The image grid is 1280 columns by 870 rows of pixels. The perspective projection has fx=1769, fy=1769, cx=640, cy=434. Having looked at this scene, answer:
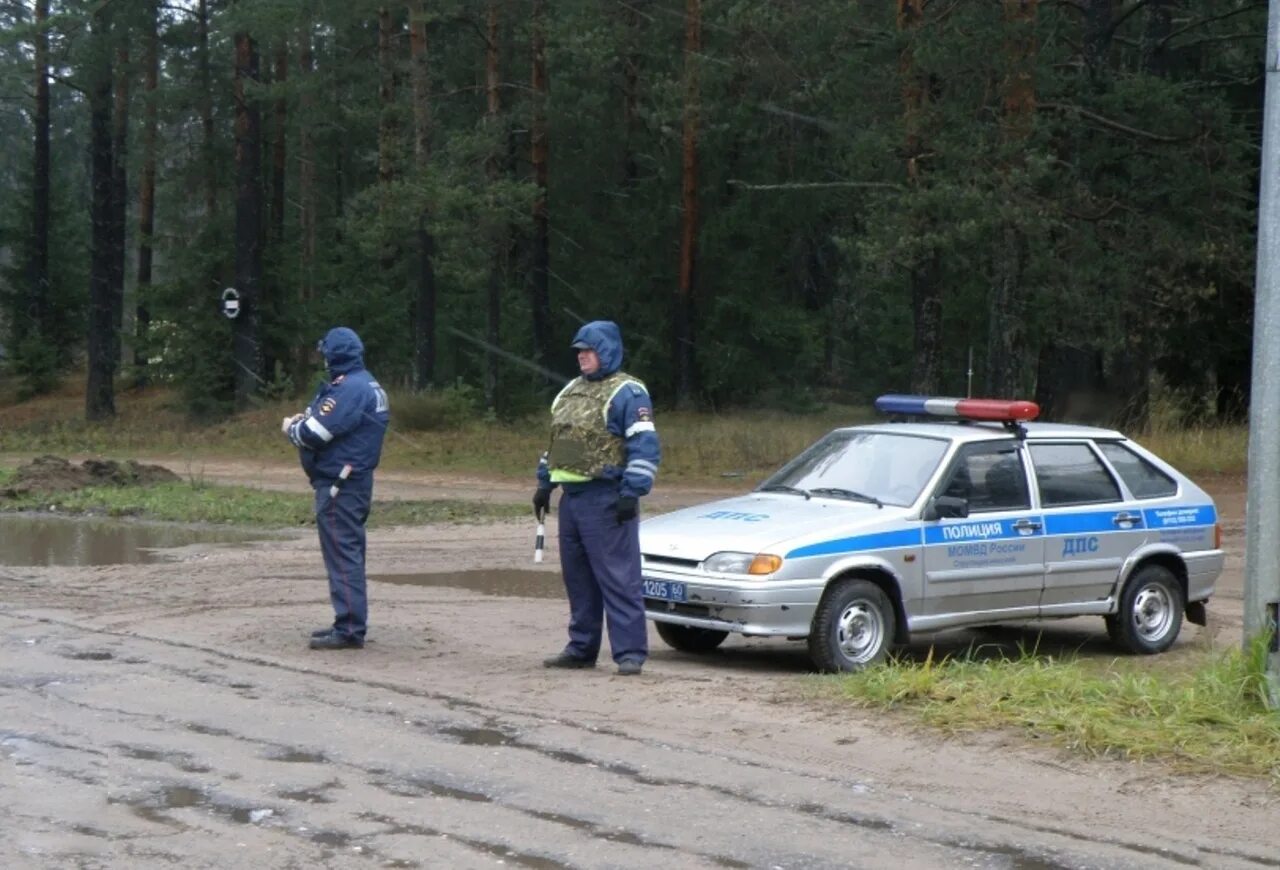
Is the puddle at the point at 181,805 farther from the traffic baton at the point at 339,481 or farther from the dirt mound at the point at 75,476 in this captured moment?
the dirt mound at the point at 75,476

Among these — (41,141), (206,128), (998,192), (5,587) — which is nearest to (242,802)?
(5,587)

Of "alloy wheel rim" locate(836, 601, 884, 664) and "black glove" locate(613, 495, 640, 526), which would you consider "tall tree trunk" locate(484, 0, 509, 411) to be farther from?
"black glove" locate(613, 495, 640, 526)

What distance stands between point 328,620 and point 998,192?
15.9 meters

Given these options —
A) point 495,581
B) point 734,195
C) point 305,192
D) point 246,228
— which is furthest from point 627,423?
point 305,192

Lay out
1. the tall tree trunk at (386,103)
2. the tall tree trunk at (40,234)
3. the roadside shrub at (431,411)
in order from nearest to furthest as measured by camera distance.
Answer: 1. the roadside shrub at (431,411)
2. the tall tree trunk at (386,103)
3. the tall tree trunk at (40,234)

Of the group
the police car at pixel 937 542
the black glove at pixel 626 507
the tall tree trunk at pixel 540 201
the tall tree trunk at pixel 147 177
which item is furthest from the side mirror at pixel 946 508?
the tall tree trunk at pixel 147 177

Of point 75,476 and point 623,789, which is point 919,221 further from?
point 623,789

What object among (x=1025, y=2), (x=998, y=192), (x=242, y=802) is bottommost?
(x=242, y=802)

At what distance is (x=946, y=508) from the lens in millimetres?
10828

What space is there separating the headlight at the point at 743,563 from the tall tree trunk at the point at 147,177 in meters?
35.6

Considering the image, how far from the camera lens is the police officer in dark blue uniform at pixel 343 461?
35.0 feet

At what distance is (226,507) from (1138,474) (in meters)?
12.0

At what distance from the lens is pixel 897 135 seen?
2698 centimetres

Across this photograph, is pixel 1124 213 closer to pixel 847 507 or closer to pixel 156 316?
pixel 847 507
